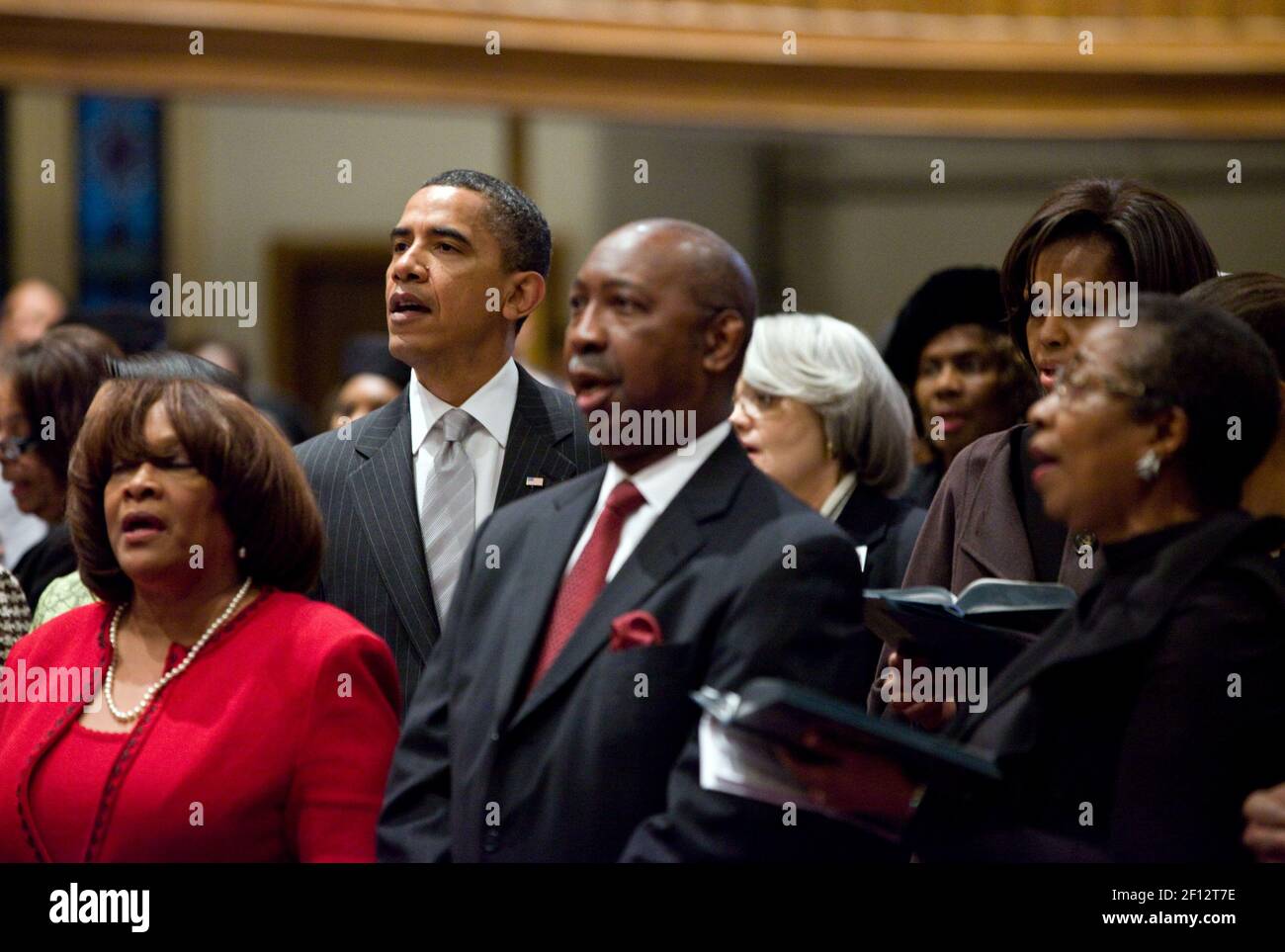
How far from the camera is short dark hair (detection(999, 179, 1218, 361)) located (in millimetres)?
2695

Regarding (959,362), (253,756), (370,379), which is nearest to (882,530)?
(959,362)

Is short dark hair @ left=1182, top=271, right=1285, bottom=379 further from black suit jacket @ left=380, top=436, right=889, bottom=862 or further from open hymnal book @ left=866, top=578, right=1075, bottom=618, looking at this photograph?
→ black suit jacket @ left=380, top=436, right=889, bottom=862

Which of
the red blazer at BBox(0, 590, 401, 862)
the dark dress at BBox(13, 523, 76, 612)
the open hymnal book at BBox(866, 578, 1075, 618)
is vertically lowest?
the red blazer at BBox(0, 590, 401, 862)

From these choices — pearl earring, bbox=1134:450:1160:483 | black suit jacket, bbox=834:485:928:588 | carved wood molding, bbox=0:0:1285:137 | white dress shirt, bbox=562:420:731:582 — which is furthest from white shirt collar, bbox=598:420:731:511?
carved wood molding, bbox=0:0:1285:137

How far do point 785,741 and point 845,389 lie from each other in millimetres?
1678

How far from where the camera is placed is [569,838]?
212cm

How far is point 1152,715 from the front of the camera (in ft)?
6.52

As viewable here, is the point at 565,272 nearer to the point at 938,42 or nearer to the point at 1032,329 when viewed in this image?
the point at 938,42

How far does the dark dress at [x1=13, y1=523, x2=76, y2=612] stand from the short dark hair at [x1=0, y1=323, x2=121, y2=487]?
165 millimetres

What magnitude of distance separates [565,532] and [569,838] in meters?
0.40

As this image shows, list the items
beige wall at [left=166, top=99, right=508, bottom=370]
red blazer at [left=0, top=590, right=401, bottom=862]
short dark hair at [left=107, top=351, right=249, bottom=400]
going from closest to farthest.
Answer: red blazer at [left=0, top=590, right=401, bottom=862] → short dark hair at [left=107, top=351, right=249, bottom=400] → beige wall at [left=166, top=99, right=508, bottom=370]

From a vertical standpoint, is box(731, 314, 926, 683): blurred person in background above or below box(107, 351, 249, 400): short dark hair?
below
